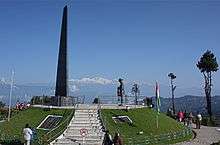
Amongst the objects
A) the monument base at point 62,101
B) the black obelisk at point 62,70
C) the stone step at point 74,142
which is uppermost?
the black obelisk at point 62,70

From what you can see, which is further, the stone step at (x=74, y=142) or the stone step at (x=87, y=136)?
the stone step at (x=87, y=136)

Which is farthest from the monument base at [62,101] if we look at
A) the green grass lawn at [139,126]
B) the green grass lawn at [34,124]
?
the green grass lawn at [139,126]

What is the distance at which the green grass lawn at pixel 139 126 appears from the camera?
38.0 meters

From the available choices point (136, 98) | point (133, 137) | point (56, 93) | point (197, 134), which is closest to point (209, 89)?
point (136, 98)

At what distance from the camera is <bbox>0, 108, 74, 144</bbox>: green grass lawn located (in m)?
36.6

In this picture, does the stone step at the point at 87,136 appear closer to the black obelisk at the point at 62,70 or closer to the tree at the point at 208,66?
the black obelisk at the point at 62,70

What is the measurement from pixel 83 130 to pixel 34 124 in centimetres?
648

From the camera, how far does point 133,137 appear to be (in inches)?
1475

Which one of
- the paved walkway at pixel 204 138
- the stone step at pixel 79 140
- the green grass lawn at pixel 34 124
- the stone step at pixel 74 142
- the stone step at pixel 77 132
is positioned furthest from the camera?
the paved walkway at pixel 204 138

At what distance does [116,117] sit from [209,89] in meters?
41.8

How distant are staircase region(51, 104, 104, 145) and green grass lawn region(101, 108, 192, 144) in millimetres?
1011

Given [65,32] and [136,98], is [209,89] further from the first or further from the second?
[65,32]

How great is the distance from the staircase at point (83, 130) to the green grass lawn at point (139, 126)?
1011 millimetres

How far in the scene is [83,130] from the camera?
36.7 meters
